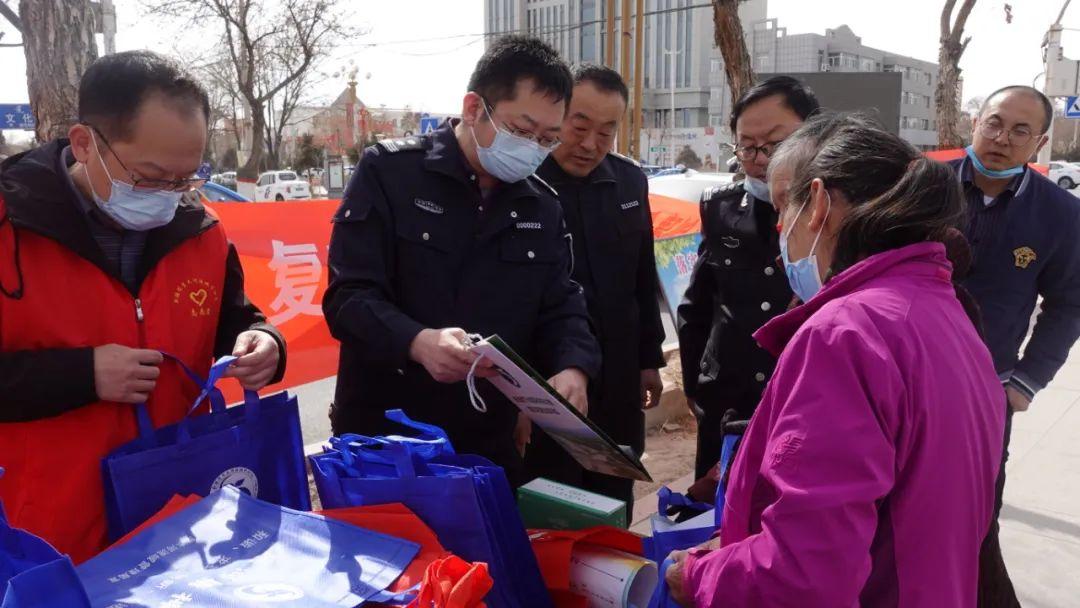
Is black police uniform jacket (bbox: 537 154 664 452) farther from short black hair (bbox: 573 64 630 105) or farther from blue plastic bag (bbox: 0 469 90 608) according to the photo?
blue plastic bag (bbox: 0 469 90 608)

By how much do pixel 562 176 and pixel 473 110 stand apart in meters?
0.68

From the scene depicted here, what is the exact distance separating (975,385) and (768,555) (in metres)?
0.39

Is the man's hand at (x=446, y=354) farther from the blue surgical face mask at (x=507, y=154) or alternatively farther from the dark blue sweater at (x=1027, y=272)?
the dark blue sweater at (x=1027, y=272)

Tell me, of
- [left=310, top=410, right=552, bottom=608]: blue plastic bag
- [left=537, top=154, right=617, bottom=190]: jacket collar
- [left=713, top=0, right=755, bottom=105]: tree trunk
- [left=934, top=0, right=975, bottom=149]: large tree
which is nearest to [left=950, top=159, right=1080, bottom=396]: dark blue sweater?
[left=537, top=154, right=617, bottom=190]: jacket collar

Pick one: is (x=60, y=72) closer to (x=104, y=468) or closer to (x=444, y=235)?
(x=444, y=235)

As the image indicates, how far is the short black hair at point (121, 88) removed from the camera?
5.62 feet

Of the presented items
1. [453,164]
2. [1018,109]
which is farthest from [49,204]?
[1018,109]

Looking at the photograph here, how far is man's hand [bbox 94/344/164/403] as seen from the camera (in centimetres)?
157

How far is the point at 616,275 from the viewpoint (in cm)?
290

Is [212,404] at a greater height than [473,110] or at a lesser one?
lesser

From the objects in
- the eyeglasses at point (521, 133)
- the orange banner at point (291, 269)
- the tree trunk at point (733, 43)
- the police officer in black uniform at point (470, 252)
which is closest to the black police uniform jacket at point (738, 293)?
the police officer in black uniform at point (470, 252)

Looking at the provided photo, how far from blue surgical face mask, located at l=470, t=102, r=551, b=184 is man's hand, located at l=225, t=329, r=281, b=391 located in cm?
71

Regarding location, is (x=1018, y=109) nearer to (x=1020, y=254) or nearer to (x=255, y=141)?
(x=1020, y=254)

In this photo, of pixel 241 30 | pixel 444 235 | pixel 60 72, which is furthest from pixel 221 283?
pixel 241 30
